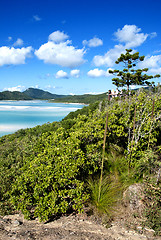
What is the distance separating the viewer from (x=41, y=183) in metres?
3.51

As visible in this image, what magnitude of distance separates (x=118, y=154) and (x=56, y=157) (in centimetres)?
230

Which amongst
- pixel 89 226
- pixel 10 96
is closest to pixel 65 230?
pixel 89 226

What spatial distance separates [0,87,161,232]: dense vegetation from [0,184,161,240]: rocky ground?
7.7 inches

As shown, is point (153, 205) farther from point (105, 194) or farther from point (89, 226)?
point (89, 226)

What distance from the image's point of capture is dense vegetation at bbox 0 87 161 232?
3.48 metres

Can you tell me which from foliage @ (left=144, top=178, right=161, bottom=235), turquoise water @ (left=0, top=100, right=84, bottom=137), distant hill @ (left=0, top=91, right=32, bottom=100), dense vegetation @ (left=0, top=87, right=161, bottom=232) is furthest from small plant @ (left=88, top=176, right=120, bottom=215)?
distant hill @ (left=0, top=91, right=32, bottom=100)

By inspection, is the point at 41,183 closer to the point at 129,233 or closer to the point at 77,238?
the point at 77,238

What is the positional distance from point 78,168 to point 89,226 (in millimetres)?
1047

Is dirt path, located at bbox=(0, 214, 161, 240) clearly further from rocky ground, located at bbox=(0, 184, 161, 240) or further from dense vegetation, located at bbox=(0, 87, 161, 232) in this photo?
dense vegetation, located at bbox=(0, 87, 161, 232)

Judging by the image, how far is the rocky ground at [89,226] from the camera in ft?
9.62

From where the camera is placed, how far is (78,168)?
11.6 ft

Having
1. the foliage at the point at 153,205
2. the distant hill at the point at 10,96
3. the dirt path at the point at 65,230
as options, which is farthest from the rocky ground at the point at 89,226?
the distant hill at the point at 10,96

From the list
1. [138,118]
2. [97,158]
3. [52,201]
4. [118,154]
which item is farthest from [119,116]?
[52,201]

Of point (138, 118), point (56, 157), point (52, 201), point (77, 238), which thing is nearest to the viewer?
point (77, 238)
